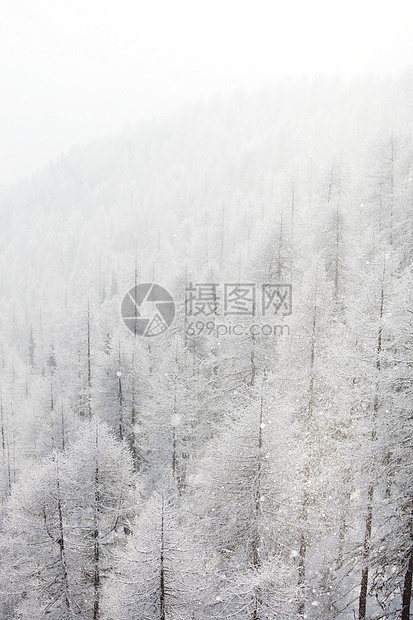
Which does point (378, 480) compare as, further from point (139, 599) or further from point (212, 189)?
point (212, 189)

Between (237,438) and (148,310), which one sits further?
(148,310)

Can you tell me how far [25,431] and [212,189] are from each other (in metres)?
87.1

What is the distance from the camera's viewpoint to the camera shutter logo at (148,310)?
133 feet

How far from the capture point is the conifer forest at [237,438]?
43.1 ft

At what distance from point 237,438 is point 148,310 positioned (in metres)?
31.2

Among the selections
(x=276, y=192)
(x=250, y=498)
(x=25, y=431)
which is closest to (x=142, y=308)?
(x=25, y=431)

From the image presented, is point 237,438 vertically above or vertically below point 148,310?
below

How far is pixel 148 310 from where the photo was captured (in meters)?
45.4

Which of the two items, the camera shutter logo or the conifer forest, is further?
the camera shutter logo

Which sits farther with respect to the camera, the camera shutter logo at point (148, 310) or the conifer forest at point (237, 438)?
the camera shutter logo at point (148, 310)

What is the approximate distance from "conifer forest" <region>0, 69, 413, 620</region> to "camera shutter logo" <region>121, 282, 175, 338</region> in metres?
0.30

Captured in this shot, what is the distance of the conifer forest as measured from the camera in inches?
517

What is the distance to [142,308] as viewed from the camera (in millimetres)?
46438

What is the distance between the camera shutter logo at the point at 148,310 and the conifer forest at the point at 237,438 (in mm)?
298
